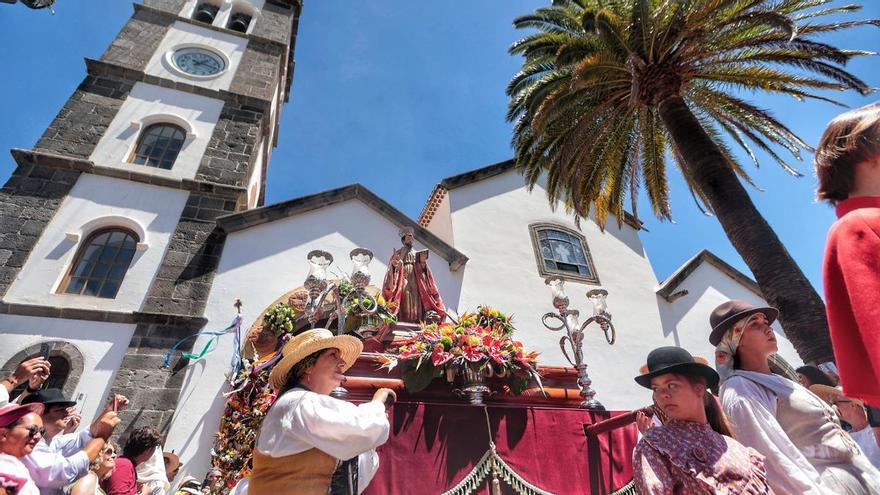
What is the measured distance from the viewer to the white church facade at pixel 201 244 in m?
7.57

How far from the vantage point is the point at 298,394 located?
277cm

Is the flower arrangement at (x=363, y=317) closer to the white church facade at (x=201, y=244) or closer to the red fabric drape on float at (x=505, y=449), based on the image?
the red fabric drape on float at (x=505, y=449)

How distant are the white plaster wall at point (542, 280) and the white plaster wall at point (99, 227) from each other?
635cm

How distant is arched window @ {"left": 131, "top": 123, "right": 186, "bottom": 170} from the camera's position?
1057 centimetres

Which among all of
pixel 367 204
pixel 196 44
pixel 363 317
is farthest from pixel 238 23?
pixel 363 317

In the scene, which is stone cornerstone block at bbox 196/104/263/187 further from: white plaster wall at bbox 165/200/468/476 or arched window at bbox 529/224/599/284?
arched window at bbox 529/224/599/284

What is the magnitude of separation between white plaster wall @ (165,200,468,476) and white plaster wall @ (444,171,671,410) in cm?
130

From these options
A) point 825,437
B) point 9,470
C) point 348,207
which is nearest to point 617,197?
point 348,207

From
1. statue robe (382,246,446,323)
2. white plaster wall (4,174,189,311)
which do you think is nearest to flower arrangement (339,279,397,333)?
statue robe (382,246,446,323)

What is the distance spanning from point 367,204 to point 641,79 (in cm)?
654

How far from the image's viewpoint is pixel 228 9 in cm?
1558

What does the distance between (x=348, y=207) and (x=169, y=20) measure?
30.5 feet

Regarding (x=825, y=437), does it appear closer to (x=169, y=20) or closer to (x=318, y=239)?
(x=318, y=239)

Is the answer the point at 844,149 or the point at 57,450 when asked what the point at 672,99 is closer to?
the point at 844,149
